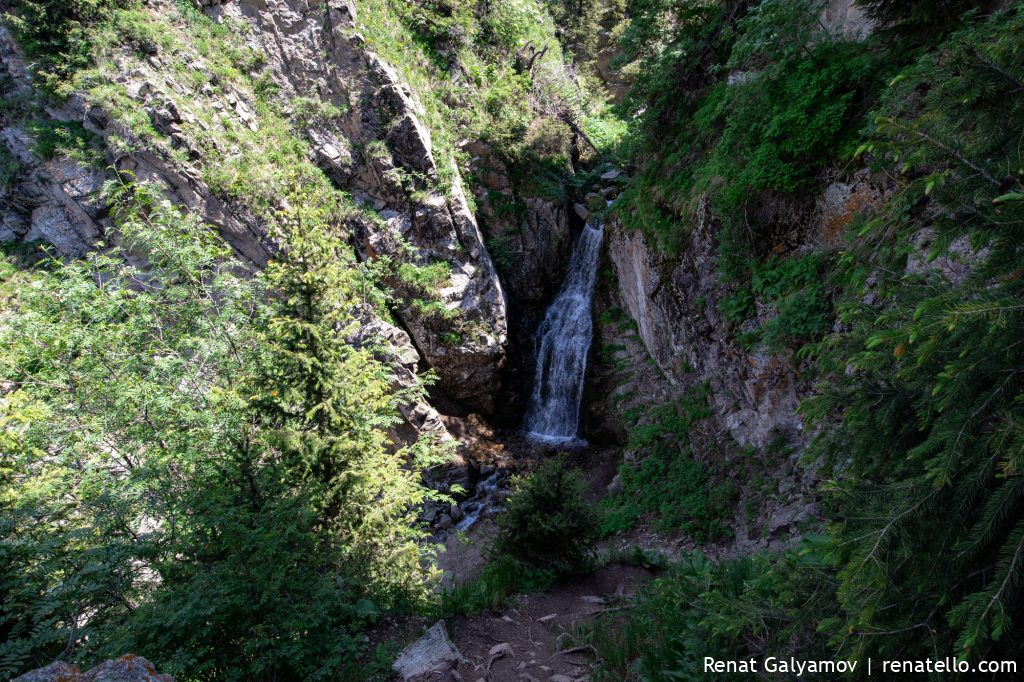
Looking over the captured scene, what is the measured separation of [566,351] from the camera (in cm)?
1534

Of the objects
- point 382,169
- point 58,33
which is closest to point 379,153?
point 382,169

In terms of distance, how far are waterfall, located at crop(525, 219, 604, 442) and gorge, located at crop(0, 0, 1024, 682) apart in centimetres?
14

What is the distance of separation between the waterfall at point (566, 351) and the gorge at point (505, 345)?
0.14 meters

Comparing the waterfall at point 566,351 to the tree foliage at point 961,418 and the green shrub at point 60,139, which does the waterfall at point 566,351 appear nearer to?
the tree foliage at point 961,418

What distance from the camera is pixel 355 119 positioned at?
48.5 feet

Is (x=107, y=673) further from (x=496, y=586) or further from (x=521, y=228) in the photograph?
(x=521, y=228)

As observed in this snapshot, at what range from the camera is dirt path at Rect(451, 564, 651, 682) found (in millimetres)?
4711

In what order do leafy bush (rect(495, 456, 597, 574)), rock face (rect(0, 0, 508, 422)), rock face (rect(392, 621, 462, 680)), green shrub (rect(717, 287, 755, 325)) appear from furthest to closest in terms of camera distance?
1. rock face (rect(0, 0, 508, 422))
2. green shrub (rect(717, 287, 755, 325))
3. leafy bush (rect(495, 456, 597, 574))
4. rock face (rect(392, 621, 462, 680))

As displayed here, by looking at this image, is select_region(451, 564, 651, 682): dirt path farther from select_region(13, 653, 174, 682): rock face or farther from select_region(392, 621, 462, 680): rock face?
select_region(13, 653, 174, 682): rock face

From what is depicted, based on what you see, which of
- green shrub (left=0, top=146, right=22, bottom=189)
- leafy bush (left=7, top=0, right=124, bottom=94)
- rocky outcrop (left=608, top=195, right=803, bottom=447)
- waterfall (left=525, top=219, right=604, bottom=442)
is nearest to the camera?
rocky outcrop (left=608, top=195, right=803, bottom=447)

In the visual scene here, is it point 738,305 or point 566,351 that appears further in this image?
point 566,351

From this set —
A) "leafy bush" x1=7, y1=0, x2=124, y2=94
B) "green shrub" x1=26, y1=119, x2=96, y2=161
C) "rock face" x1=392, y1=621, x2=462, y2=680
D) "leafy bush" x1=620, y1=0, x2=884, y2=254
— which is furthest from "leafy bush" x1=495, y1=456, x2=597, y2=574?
"leafy bush" x1=7, y1=0, x2=124, y2=94

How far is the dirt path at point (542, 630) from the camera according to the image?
4.71 meters

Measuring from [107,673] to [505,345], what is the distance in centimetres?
1336
